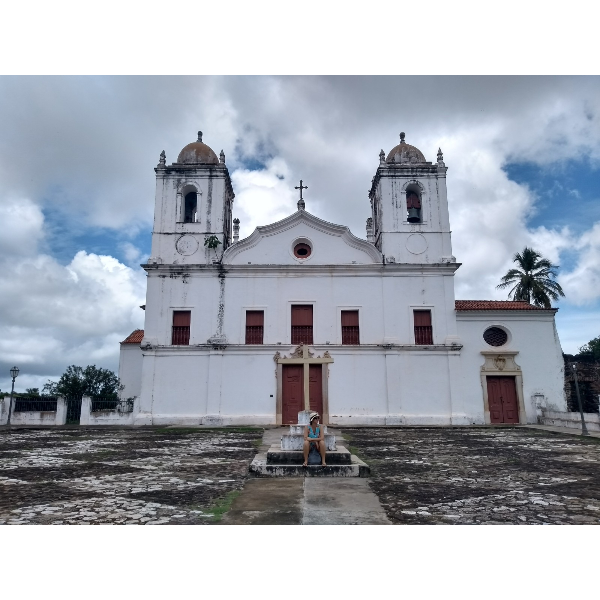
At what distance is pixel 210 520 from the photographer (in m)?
4.40

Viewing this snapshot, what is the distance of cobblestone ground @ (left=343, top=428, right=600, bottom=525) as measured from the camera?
15.3 feet

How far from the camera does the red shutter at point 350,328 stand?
1923 centimetres

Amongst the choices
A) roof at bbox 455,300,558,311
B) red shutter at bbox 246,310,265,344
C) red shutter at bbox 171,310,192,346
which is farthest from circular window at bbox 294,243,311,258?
roof at bbox 455,300,558,311

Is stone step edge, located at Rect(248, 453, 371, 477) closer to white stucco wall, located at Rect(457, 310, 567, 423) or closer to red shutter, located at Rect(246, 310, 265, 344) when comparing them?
red shutter, located at Rect(246, 310, 265, 344)

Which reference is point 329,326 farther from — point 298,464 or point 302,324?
point 298,464

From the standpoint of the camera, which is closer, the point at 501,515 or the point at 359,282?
the point at 501,515

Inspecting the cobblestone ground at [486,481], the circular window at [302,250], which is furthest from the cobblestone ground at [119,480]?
the circular window at [302,250]

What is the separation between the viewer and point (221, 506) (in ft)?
16.3

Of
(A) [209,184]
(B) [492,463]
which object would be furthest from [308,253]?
(B) [492,463]

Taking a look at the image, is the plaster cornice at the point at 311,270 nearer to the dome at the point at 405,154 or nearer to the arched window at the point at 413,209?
the arched window at the point at 413,209

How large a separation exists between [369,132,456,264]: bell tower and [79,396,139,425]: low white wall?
39.3 feet

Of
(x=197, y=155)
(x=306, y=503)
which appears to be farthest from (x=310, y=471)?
(x=197, y=155)
